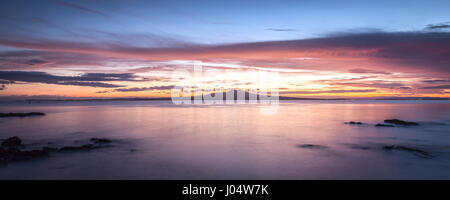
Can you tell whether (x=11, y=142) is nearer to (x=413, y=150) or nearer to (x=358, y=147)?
(x=358, y=147)

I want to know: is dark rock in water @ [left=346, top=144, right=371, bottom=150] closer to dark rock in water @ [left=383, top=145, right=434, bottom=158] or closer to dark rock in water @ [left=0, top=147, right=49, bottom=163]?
dark rock in water @ [left=383, top=145, right=434, bottom=158]

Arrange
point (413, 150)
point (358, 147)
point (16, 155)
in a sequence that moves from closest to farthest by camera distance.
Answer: point (16, 155), point (413, 150), point (358, 147)

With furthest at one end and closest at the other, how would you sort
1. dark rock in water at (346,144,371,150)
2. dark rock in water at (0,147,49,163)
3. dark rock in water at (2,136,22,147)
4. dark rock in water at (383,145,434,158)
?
dark rock in water at (346,144,371,150) → dark rock in water at (2,136,22,147) → dark rock in water at (383,145,434,158) → dark rock in water at (0,147,49,163)

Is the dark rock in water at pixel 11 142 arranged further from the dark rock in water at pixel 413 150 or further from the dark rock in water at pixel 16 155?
the dark rock in water at pixel 413 150

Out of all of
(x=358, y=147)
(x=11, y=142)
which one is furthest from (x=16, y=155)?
(x=358, y=147)

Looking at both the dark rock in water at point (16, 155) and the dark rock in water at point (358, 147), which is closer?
the dark rock in water at point (16, 155)

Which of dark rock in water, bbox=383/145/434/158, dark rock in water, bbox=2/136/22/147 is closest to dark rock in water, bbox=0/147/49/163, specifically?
dark rock in water, bbox=2/136/22/147

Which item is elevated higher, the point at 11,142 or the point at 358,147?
the point at 11,142

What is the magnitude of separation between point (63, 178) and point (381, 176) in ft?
33.0

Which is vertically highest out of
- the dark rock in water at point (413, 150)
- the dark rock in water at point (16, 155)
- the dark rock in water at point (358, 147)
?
the dark rock in water at point (16, 155)

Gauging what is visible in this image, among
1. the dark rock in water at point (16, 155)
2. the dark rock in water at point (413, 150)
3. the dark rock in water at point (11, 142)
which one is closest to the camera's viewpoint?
the dark rock in water at point (16, 155)

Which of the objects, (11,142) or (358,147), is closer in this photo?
(11,142)

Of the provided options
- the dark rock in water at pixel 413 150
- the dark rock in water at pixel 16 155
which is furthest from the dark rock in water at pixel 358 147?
the dark rock in water at pixel 16 155
